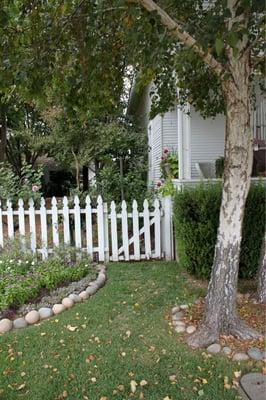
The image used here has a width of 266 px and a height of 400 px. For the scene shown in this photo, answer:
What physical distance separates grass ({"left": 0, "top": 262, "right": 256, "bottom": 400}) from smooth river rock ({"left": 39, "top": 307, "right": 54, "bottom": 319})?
14 cm

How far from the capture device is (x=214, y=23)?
2637 mm

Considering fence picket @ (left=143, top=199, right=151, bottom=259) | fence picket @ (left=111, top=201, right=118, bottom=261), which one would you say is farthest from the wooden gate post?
fence picket @ (left=111, top=201, right=118, bottom=261)

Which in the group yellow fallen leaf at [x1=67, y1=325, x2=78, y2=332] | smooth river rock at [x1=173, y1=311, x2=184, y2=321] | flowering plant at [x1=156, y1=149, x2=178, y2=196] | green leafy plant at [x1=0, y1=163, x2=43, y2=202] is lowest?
yellow fallen leaf at [x1=67, y1=325, x2=78, y2=332]

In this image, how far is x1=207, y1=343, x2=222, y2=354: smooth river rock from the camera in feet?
10.1

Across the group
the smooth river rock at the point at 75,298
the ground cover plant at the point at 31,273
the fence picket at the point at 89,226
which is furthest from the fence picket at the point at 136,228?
the smooth river rock at the point at 75,298

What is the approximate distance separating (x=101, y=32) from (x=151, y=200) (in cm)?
332

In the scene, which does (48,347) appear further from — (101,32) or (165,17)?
(101,32)

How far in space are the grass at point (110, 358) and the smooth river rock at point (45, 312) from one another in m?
0.14

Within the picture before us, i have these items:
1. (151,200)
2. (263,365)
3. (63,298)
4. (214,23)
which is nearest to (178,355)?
(263,365)

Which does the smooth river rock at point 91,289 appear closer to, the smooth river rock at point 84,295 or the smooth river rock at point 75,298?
the smooth river rock at point 84,295

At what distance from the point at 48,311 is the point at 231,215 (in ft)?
7.08

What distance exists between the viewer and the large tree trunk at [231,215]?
3.06 m

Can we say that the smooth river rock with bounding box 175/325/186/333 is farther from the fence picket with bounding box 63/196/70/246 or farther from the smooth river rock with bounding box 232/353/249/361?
the fence picket with bounding box 63/196/70/246

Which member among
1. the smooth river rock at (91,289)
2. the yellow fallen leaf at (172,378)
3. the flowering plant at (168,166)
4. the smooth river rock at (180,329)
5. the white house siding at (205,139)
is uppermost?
the white house siding at (205,139)
